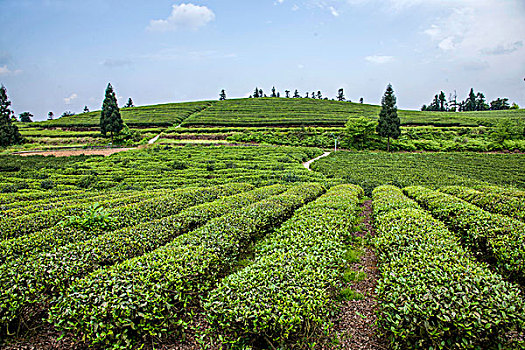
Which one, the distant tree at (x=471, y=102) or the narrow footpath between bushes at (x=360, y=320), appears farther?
the distant tree at (x=471, y=102)

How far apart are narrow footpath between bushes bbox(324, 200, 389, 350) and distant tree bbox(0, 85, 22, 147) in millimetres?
55383

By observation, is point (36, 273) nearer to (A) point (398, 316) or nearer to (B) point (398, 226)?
(A) point (398, 316)

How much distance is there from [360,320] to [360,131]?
132 ft

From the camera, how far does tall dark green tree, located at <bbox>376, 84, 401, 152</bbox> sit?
4069 centimetres

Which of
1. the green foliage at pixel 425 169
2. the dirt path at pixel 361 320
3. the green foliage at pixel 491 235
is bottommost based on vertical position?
the green foliage at pixel 425 169

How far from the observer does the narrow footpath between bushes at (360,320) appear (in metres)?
4.66

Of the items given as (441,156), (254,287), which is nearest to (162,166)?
(254,287)

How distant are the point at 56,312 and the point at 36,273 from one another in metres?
0.96

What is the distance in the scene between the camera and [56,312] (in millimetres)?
4727

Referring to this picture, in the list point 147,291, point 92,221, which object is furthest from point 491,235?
point 92,221

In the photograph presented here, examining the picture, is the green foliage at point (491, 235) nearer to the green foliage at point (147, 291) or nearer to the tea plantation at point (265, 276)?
the tea plantation at point (265, 276)

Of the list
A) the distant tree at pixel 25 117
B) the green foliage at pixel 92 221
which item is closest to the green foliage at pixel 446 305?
the green foliage at pixel 92 221

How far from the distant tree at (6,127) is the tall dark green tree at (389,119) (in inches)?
2317

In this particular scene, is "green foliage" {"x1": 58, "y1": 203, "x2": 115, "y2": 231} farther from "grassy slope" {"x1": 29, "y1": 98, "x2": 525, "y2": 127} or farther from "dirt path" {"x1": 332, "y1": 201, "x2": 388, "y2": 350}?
"grassy slope" {"x1": 29, "y1": 98, "x2": 525, "y2": 127}
